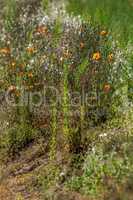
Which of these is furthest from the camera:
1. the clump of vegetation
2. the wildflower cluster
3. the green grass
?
the green grass

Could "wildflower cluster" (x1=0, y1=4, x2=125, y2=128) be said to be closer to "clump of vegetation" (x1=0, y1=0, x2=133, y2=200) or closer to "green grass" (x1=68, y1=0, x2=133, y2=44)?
"clump of vegetation" (x1=0, y1=0, x2=133, y2=200)

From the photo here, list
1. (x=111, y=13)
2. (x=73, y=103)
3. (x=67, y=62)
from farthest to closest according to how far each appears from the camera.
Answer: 1. (x=111, y=13)
2. (x=67, y=62)
3. (x=73, y=103)

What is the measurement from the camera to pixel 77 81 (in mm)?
7266

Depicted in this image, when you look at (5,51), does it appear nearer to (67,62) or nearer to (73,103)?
(67,62)

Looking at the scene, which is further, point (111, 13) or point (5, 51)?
point (111, 13)

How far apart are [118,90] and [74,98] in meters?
0.47

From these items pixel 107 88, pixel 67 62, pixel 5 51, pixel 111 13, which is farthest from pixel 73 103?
pixel 111 13

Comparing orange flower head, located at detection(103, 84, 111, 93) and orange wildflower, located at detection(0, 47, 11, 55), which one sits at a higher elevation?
orange wildflower, located at detection(0, 47, 11, 55)

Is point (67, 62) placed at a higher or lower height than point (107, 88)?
higher

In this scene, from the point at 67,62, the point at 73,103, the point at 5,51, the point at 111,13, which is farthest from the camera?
the point at 111,13

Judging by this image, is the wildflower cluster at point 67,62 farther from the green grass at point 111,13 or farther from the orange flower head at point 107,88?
the green grass at point 111,13

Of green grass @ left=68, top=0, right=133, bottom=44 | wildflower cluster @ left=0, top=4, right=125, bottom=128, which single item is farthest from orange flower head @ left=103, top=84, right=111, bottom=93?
green grass @ left=68, top=0, right=133, bottom=44

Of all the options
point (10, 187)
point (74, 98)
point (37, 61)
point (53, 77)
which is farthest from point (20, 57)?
point (10, 187)

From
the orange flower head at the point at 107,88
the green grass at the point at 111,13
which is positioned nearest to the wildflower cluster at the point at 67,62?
the orange flower head at the point at 107,88
